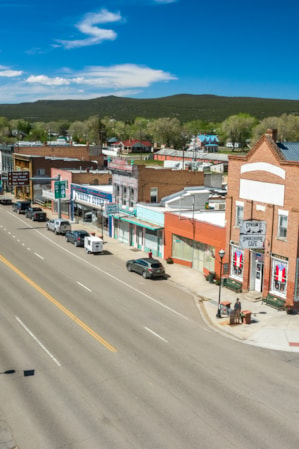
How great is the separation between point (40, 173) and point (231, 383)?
64.3 meters

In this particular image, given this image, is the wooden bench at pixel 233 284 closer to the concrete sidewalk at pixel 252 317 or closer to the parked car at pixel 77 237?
the concrete sidewalk at pixel 252 317

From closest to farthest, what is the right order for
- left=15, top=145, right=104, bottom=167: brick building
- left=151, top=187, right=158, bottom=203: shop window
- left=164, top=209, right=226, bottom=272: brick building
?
left=164, top=209, right=226, bottom=272: brick building < left=151, top=187, right=158, bottom=203: shop window < left=15, top=145, right=104, bottom=167: brick building

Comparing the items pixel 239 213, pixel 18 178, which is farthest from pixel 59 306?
pixel 18 178

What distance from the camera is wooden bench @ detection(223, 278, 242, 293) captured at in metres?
35.2

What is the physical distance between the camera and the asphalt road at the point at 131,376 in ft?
55.9

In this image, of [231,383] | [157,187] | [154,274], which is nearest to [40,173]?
[157,187]

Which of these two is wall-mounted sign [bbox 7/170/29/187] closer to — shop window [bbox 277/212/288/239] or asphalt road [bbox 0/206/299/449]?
asphalt road [bbox 0/206/299/449]

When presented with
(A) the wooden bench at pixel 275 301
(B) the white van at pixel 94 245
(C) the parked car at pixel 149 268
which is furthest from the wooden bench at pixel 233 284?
(B) the white van at pixel 94 245

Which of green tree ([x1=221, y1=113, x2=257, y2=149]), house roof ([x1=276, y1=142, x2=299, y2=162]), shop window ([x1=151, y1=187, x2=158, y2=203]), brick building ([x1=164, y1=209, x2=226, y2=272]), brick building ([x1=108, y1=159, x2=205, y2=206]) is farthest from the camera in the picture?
green tree ([x1=221, y1=113, x2=257, y2=149])

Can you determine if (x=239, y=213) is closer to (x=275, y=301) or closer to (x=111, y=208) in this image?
(x=275, y=301)

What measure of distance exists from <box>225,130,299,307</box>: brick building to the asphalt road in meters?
5.16

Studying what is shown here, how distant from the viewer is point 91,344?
25.0 m

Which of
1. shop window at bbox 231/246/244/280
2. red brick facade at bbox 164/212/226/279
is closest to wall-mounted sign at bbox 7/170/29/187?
red brick facade at bbox 164/212/226/279

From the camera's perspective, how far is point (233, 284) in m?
35.6
